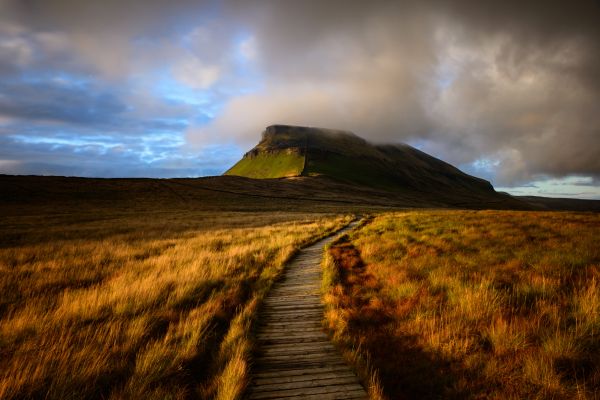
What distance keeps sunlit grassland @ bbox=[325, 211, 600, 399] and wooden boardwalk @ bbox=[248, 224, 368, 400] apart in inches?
17.6

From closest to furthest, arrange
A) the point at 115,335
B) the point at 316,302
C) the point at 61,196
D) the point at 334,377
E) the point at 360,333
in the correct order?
1. the point at 334,377
2. the point at 115,335
3. the point at 360,333
4. the point at 316,302
5. the point at 61,196

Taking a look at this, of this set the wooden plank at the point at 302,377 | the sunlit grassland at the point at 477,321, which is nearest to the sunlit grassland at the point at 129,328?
the wooden plank at the point at 302,377

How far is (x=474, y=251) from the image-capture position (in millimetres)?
13086

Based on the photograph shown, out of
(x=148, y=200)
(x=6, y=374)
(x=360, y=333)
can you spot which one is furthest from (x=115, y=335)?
(x=148, y=200)

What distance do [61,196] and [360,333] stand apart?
7725 cm

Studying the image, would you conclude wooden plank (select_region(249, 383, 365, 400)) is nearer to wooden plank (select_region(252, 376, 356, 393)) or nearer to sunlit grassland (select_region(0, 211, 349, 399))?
wooden plank (select_region(252, 376, 356, 393))

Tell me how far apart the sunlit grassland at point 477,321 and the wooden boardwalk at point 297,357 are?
448mm

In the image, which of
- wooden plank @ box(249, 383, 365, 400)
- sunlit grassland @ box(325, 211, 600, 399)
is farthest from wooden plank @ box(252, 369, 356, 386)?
sunlit grassland @ box(325, 211, 600, 399)

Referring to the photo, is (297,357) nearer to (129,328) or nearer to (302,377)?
(302,377)

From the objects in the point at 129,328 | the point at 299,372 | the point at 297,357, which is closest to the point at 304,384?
the point at 299,372

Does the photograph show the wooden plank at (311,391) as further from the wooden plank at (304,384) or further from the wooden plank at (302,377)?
the wooden plank at (302,377)

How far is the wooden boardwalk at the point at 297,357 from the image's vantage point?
4586 mm

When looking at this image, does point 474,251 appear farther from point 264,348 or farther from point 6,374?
point 6,374

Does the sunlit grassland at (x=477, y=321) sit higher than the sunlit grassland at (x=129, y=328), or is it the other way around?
the sunlit grassland at (x=477, y=321)
